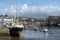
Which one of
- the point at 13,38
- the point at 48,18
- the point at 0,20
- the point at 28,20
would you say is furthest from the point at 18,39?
the point at 48,18

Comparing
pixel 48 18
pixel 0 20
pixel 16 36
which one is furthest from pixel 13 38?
pixel 48 18

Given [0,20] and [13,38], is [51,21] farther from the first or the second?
[13,38]

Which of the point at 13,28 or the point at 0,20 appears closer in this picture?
the point at 13,28

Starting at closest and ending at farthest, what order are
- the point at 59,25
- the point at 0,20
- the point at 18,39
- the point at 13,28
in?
the point at 18,39
the point at 13,28
the point at 0,20
the point at 59,25

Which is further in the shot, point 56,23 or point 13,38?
point 56,23

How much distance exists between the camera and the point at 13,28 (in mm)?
60688

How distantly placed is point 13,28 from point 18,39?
5.50m

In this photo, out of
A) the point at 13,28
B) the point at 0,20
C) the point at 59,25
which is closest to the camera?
the point at 13,28

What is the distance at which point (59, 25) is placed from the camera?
7407 inches

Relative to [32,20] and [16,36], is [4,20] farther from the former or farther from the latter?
[16,36]

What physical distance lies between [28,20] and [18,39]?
132m

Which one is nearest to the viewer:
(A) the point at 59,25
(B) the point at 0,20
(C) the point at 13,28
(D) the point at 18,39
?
(D) the point at 18,39

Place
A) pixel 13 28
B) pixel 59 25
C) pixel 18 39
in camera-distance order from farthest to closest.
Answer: pixel 59 25 < pixel 13 28 < pixel 18 39

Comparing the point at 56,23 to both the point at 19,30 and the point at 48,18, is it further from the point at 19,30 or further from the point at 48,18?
the point at 19,30
